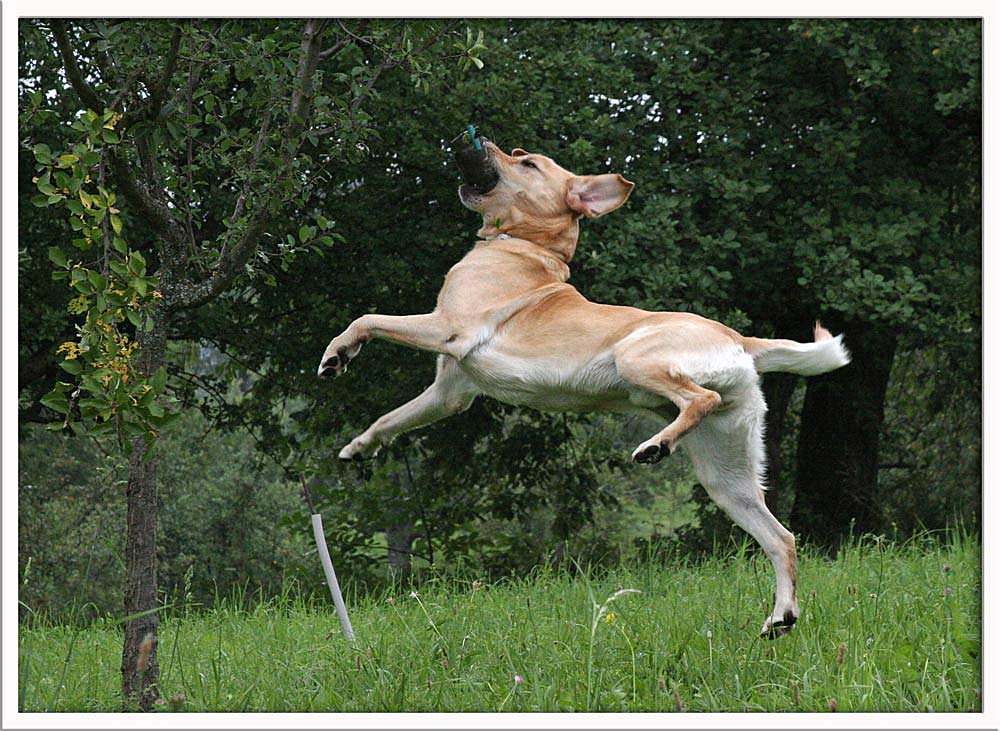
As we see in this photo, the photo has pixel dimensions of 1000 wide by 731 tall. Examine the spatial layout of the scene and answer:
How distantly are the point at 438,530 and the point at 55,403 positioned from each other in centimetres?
808

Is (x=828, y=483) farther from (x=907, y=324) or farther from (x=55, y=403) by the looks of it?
(x=55, y=403)

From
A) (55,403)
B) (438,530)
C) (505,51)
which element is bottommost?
(438,530)

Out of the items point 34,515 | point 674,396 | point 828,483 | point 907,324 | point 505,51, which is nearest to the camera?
point 674,396

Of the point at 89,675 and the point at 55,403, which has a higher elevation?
the point at 55,403

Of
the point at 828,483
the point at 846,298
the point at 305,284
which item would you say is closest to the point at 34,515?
the point at 305,284

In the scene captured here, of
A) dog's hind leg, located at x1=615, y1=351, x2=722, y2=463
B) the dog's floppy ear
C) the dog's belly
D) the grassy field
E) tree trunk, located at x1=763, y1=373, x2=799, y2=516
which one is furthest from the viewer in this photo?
tree trunk, located at x1=763, y1=373, x2=799, y2=516

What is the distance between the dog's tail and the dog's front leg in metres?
1.19

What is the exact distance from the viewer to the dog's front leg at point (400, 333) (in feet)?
13.0

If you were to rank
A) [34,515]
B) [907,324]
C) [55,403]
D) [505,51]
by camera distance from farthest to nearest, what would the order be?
[34,515] → [907,324] → [505,51] → [55,403]

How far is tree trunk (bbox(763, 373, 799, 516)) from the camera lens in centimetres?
1060

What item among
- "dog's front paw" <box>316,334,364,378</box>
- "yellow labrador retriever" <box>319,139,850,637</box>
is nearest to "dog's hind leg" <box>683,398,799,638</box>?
"yellow labrador retriever" <box>319,139,850,637</box>

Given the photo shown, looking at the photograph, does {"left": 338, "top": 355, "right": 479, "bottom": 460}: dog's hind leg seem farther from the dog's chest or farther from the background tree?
the background tree

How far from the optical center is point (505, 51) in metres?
8.21

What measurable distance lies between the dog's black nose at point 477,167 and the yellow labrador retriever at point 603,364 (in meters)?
0.01
